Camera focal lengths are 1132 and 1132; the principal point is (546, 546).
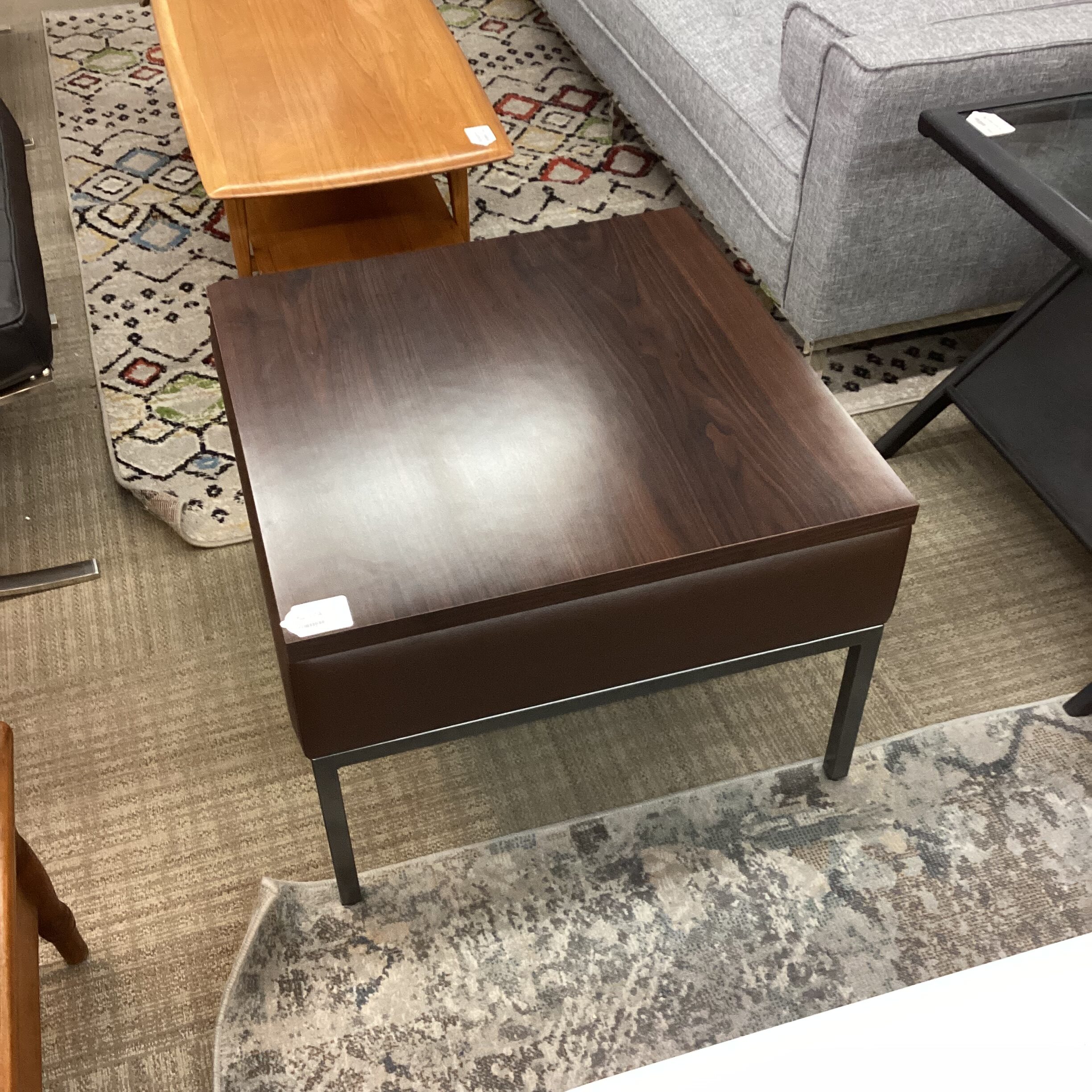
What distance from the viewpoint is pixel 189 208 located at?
9.12ft

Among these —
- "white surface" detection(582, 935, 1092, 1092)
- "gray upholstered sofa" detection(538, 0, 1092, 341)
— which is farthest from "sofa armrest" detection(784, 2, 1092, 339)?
"white surface" detection(582, 935, 1092, 1092)

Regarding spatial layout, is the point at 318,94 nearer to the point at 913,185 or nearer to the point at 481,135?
the point at 481,135

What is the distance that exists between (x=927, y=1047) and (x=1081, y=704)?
1176 mm

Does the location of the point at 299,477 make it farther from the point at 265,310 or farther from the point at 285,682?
the point at 265,310

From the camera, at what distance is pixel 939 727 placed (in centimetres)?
170

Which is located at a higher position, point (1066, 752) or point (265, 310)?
point (265, 310)

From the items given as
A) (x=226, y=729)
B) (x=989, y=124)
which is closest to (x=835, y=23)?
(x=989, y=124)

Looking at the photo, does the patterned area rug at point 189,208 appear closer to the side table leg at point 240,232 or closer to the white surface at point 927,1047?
the side table leg at point 240,232

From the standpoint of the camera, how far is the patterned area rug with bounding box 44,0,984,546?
2.16 meters

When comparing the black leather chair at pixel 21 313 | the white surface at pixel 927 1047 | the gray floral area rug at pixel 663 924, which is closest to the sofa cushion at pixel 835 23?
the gray floral area rug at pixel 663 924

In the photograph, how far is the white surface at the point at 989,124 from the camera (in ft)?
5.36

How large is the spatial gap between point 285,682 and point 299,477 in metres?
0.23

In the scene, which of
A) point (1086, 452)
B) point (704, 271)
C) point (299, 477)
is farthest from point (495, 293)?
point (1086, 452)

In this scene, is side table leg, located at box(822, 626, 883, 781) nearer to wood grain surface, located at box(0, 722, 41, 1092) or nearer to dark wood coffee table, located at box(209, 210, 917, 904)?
dark wood coffee table, located at box(209, 210, 917, 904)
